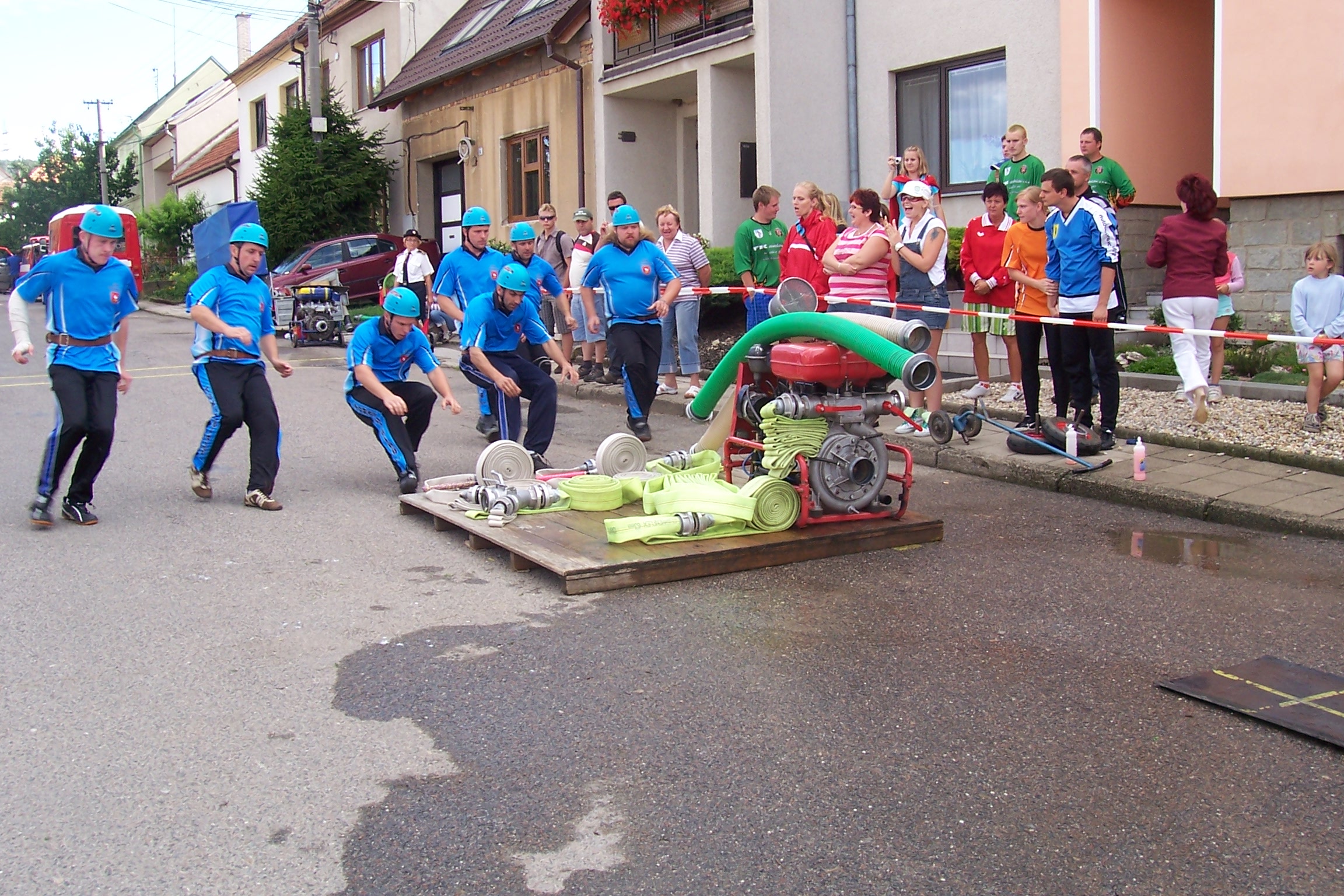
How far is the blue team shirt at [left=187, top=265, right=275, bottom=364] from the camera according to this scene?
26.0ft

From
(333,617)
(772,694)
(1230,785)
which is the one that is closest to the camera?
(1230,785)

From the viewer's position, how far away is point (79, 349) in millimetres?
7473

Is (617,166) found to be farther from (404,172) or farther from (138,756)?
(138,756)

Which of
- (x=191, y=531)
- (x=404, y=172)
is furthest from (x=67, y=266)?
(x=404, y=172)

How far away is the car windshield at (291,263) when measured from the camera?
968 inches

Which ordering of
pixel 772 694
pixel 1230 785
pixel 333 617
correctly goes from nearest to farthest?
1. pixel 1230 785
2. pixel 772 694
3. pixel 333 617

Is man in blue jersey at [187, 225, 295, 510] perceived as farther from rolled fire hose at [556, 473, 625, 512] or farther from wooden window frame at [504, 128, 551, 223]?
wooden window frame at [504, 128, 551, 223]

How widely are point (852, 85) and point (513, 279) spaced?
9.12 metres

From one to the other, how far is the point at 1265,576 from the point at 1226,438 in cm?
304

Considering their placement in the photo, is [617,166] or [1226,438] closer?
[1226,438]

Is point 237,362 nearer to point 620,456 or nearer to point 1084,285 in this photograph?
point 620,456

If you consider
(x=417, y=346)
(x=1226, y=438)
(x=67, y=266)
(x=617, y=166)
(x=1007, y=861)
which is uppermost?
(x=617, y=166)

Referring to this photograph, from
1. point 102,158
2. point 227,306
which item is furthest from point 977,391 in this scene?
point 102,158

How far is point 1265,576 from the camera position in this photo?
615cm
